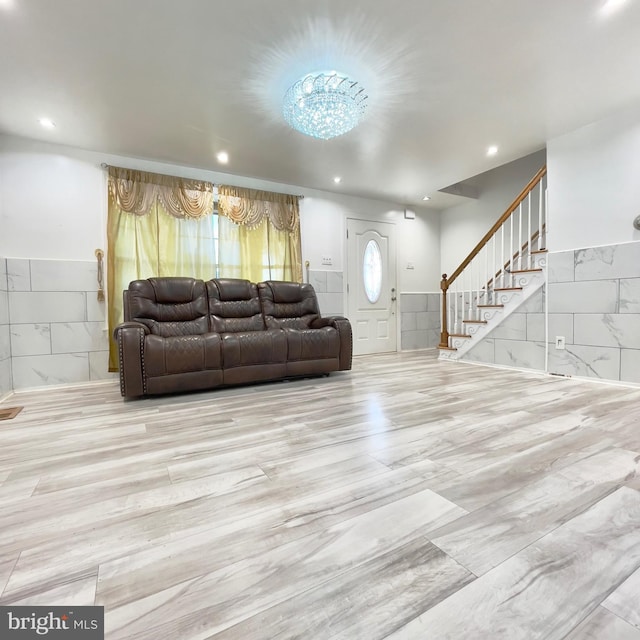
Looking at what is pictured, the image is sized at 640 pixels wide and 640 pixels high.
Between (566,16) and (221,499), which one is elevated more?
(566,16)

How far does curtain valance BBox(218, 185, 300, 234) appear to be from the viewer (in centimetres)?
422

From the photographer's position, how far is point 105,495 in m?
1.37

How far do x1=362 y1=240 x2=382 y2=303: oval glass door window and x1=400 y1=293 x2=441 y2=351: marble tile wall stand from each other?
527 mm

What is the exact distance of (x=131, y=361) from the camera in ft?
9.09

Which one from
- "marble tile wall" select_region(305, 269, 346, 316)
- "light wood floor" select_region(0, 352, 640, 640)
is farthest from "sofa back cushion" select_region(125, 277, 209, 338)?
"marble tile wall" select_region(305, 269, 346, 316)

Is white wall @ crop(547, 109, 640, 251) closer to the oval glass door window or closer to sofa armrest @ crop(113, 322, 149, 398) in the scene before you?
the oval glass door window

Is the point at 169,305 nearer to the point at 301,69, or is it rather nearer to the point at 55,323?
the point at 55,323

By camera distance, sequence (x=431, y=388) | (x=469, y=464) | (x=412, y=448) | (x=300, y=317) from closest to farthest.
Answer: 1. (x=469, y=464)
2. (x=412, y=448)
3. (x=431, y=388)
4. (x=300, y=317)

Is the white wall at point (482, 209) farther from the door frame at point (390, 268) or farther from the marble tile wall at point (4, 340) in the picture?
the marble tile wall at point (4, 340)

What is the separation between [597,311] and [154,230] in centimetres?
468

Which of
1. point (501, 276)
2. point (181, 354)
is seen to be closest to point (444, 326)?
point (501, 276)

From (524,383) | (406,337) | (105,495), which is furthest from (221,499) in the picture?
(406,337)

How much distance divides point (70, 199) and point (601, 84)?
4899 mm

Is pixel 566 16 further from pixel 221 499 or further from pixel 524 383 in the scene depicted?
pixel 221 499
